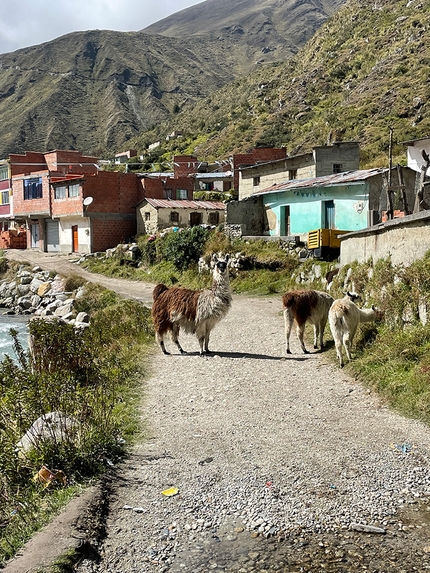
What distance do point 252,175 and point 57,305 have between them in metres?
14.8

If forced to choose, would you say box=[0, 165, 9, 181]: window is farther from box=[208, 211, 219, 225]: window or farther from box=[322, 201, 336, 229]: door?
box=[322, 201, 336, 229]: door

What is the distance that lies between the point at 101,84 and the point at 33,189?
11383 cm

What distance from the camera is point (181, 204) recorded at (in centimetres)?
3966

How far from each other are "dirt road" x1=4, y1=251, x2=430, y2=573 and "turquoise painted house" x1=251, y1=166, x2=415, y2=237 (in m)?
13.4

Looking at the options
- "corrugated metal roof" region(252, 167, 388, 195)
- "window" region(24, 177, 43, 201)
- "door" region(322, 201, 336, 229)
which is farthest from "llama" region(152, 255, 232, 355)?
"window" region(24, 177, 43, 201)

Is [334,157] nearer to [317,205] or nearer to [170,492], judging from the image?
[317,205]

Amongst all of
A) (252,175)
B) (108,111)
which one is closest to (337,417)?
(252,175)

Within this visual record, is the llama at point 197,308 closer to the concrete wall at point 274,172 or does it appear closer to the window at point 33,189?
the concrete wall at point 274,172

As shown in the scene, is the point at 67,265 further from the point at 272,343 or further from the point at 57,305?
the point at 272,343

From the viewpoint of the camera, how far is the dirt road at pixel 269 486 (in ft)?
16.2

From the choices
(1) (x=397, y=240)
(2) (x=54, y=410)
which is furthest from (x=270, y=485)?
(1) (x=397, y=240)

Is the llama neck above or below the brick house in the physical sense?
below

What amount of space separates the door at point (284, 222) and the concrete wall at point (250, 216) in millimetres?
1514

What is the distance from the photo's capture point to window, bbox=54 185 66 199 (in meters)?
42.6
